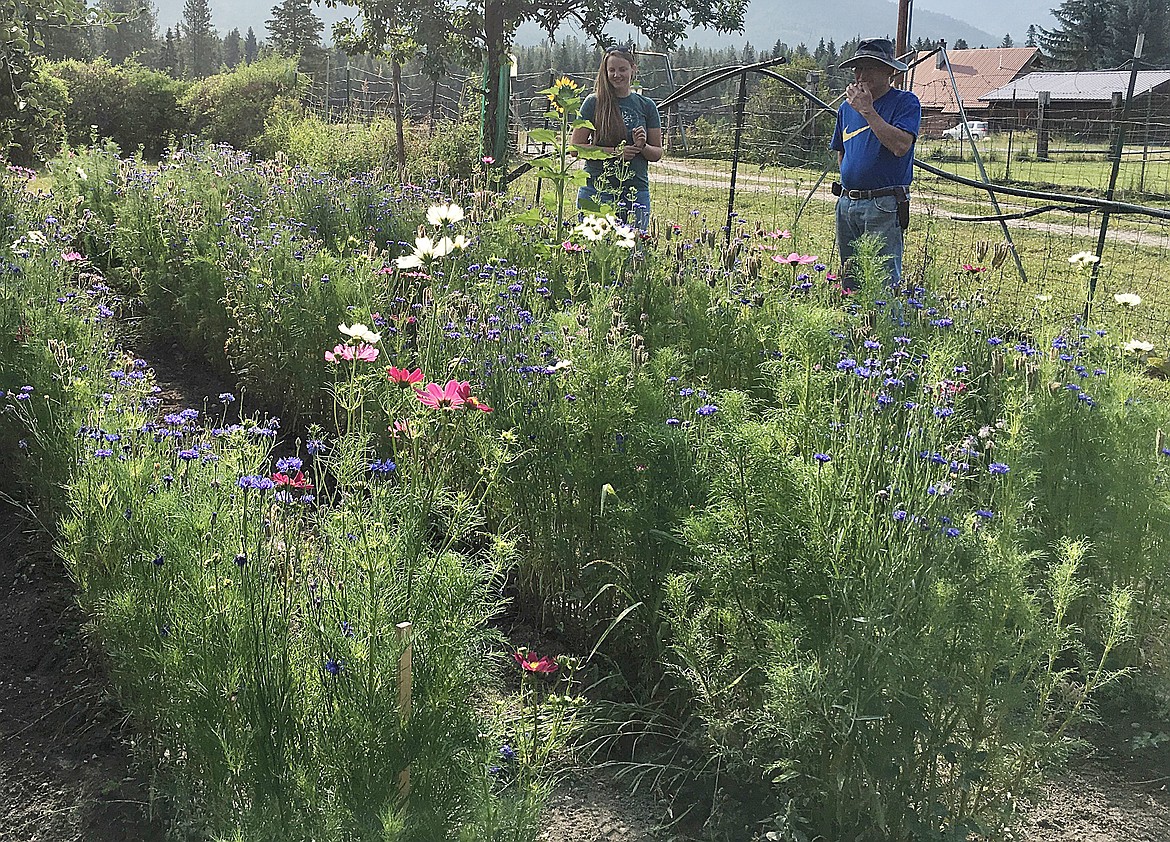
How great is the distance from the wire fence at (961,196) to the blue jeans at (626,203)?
0.16m

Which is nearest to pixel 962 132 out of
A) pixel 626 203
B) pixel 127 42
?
pixel 626 203

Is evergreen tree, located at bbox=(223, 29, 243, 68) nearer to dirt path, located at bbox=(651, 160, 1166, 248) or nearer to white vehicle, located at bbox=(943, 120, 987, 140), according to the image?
white vehicle, located at bbox=(943, 120, 987, 140)

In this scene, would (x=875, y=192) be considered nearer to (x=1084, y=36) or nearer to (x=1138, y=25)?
(x=1138, y=25)

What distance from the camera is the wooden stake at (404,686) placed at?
6.26 ft

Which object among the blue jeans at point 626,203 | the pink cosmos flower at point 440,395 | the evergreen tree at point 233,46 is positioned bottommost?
the pink cosmos flower at point 440,395

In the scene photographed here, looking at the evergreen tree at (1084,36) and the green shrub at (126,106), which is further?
the evergreen tree at (1084,36)

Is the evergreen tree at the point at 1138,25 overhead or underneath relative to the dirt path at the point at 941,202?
overhead

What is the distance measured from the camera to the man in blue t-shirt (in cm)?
456

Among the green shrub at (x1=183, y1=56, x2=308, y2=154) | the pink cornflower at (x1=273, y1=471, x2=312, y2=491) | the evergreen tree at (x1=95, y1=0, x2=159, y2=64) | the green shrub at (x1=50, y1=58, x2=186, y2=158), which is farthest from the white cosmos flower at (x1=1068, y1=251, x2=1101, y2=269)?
the evergreen tree at (x1=95, y1=0, x2=159, y2=64)

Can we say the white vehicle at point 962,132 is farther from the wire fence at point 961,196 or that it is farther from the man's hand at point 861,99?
the man's hand at point 861,99

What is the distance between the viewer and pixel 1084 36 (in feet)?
202

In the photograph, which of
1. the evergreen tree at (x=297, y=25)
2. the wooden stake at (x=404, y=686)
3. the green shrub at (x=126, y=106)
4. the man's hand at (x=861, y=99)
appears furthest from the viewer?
the evergreen tree at (x=297, y=25)

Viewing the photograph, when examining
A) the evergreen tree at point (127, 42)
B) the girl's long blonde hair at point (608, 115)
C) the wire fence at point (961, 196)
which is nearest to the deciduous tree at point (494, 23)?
the wire fence at point (961, 196)

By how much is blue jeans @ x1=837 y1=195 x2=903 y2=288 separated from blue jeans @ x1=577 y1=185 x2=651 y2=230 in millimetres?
1035
